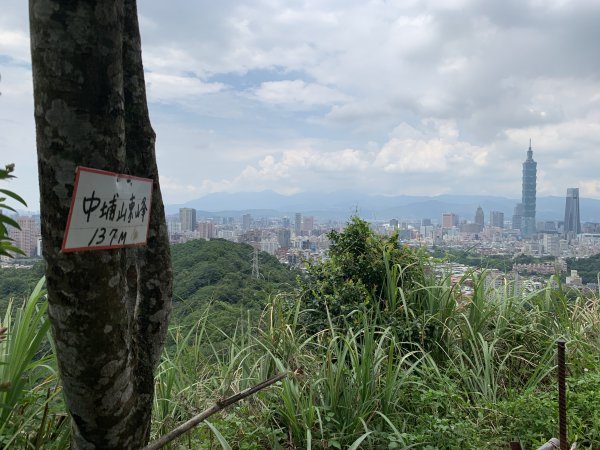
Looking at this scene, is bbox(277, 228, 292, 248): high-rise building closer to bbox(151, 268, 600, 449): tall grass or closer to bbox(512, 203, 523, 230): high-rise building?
bbox(151, 268, 600, 449): tall grass

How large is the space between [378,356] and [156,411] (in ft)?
3.69

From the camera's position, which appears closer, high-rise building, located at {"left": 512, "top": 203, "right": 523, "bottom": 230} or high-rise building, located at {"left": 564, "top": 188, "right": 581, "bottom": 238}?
high-rise building, located at {"left": 564, "top": 188, "right": 581, "bottom": 238}

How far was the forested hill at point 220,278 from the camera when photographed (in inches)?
146

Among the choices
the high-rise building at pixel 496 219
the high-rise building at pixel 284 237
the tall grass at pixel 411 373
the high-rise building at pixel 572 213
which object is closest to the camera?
the tall grass at pixel 411 373

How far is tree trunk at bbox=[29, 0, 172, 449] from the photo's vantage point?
39.4 inches

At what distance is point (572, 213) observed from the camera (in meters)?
15.6

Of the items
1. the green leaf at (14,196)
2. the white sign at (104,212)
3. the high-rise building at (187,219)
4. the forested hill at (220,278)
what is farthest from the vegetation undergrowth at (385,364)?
the high-rise building at (187,219)

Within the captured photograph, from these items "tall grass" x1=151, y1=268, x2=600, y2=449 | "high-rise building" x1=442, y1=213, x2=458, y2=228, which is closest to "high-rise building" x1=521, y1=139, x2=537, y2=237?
"high-rise building" x1=442, y1=213, x2=458, y2=228

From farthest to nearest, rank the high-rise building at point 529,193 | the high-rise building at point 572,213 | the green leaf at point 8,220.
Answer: the high-rise building at point 529,193
the high-rise building at point 572,213
the green leaf at point 8,220

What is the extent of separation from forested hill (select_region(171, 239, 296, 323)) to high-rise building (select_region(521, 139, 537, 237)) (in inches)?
575

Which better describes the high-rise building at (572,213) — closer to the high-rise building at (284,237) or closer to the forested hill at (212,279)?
the high-rise building at (284,237)

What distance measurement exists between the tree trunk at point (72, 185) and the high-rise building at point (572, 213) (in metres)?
15.6

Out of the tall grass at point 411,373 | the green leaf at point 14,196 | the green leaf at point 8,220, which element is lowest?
the tall grass at point 411,373

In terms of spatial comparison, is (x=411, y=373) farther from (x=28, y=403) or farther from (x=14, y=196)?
(x=14, y=196)
